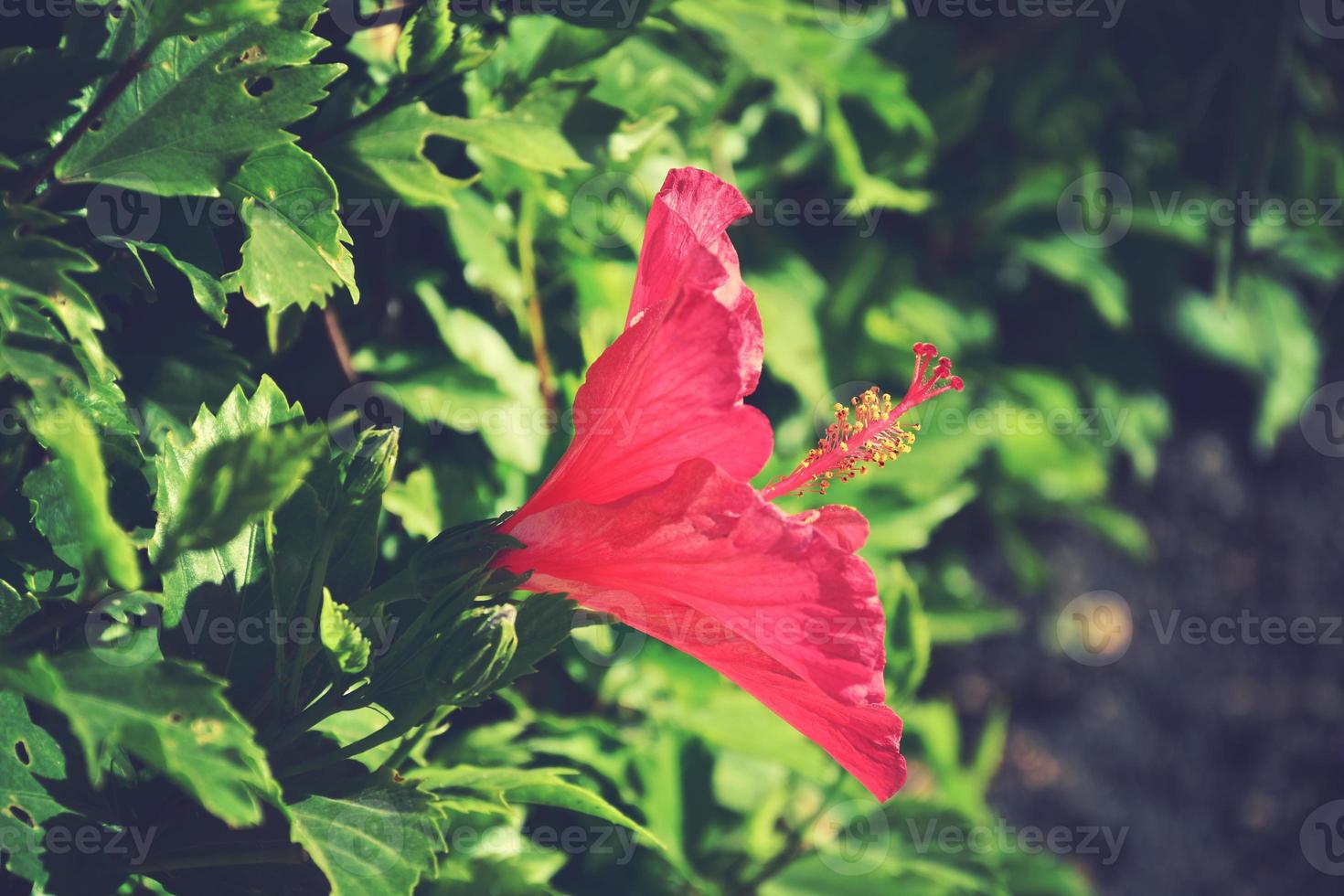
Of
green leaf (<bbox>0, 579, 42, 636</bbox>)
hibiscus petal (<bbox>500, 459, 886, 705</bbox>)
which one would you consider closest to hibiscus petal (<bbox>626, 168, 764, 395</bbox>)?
hibiscus petal (<bbox>500, 459, 886, 705</bbox>)

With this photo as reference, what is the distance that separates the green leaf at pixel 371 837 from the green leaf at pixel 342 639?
0.12m

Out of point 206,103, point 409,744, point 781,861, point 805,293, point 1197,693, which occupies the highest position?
point 206,103

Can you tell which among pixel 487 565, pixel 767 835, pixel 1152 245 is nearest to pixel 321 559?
pixel 487 565

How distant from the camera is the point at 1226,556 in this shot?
3436mm

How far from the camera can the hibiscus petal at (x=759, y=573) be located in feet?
2.92

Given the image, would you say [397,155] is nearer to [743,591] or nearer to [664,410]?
[664,410]

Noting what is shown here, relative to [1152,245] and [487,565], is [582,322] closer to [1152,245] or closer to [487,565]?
[487,565]

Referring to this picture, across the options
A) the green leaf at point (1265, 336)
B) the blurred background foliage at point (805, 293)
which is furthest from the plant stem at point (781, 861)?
the green leaf at point (1265, 336)

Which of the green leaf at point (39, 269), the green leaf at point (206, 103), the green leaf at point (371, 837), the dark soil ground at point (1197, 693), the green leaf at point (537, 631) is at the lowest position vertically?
the dark soil ground at point (1197, 693)

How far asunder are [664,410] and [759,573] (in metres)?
0.15

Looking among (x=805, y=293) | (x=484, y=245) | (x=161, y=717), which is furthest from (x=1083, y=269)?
(x=161, y=717)

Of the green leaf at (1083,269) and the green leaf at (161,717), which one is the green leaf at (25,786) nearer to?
the green leaf at (161,717)

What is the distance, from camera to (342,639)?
2.86 ft

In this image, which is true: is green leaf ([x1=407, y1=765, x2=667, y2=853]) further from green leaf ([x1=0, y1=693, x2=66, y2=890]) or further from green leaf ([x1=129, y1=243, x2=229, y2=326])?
green leaf ([x1=129, y1=243, x2=229, y2=326])
